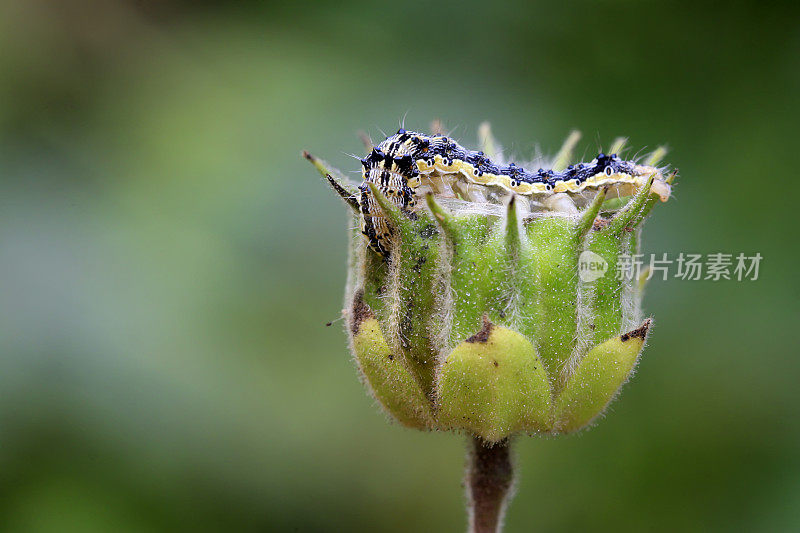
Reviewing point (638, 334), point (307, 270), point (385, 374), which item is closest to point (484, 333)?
point (385, 374)

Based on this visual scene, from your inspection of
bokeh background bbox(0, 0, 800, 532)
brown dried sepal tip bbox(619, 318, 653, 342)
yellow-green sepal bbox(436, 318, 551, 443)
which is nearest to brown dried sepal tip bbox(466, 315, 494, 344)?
yellow-green sepal bbox(436, 318, 551, 443)

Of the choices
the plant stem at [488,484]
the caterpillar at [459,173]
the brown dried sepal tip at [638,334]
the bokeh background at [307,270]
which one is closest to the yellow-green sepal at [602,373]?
the brown dried sepal tip at [638,334]

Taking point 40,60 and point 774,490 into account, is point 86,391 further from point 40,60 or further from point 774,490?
point 774,490

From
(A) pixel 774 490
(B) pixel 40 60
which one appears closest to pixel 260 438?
(A) pixel 774 490

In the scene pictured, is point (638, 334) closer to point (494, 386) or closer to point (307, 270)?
point (494, 386)

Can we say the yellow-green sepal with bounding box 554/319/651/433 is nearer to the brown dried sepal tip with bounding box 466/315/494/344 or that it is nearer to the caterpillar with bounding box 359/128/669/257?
the brown dried sepal tip with bounding box 466/315/494/344

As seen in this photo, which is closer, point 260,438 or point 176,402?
point 176,402
